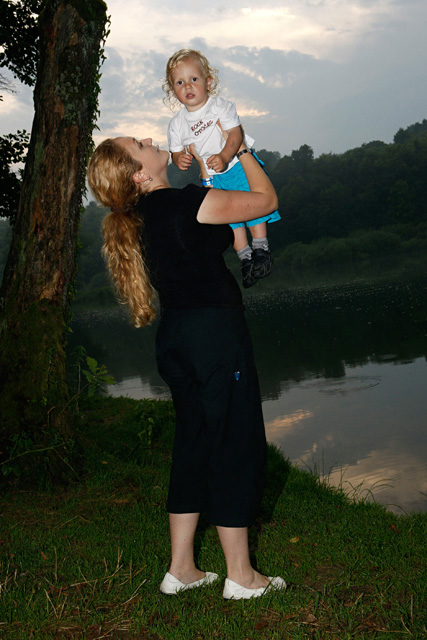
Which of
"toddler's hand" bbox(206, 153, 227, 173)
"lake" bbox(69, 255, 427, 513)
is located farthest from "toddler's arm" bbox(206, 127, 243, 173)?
"lake" bbox(69, 255, 427, 513)

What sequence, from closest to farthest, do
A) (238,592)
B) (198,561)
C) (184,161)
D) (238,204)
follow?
(238,204), (238,592), (184,161), (198,561)

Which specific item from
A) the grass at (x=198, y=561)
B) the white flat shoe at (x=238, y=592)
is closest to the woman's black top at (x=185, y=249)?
the white flat shoe at (x=238, y=592)

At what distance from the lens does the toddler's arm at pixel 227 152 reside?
2.59 m

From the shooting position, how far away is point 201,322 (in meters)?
2.63

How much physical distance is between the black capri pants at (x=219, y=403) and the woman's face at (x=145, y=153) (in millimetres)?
668

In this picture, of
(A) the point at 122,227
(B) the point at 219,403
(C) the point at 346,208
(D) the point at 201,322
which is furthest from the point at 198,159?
(C) the point at 346,208

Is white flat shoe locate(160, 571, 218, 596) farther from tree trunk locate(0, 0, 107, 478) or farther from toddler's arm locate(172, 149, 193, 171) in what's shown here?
tree trunk locate(0, 0, 107, 478)

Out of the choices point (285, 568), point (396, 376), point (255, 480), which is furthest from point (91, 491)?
point (396, 376)

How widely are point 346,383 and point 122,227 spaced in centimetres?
803

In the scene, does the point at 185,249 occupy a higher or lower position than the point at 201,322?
higher

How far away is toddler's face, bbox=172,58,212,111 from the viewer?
2.84 meters

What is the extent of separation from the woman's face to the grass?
206cm

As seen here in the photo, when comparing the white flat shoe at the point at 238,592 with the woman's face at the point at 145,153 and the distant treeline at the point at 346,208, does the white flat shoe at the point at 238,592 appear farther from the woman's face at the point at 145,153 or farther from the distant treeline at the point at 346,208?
the distant treeline at the point at 346,208

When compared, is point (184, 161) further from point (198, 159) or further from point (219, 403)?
point (219, 403)
